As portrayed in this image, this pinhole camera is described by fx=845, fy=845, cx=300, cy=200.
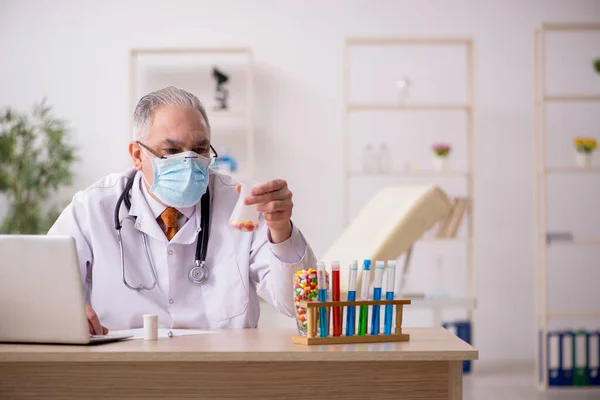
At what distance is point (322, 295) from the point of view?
1.84 m

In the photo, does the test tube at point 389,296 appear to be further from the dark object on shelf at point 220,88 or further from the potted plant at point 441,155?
the dark object on shelf at point 220,88

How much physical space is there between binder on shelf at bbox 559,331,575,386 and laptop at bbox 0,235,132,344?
3.36m

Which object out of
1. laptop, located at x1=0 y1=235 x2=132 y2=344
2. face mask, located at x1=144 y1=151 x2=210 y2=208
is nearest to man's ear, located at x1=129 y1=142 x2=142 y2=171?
face mask, located at x1=144 y1=151 x2=210 y2=208

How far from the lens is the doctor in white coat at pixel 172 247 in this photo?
221 cm

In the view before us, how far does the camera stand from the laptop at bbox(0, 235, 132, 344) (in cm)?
173

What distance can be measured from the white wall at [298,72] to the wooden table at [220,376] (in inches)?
142

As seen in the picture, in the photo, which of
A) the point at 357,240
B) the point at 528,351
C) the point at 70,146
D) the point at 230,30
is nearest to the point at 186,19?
the point at 230,30

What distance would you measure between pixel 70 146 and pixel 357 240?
A: 238 cm

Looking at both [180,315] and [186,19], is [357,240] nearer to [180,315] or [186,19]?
[180,315]

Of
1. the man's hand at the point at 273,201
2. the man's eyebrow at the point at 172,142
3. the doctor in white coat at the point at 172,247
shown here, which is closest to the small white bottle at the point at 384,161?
the doctor in white coat at the point at 172,247

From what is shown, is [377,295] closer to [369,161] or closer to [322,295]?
[322,295]

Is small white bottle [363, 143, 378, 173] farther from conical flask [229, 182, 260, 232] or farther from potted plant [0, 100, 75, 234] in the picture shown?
conical flask [229, 182, 260, 232]

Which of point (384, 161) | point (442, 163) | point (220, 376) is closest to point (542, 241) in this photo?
point (442, 163)

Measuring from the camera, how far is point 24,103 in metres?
5.32
